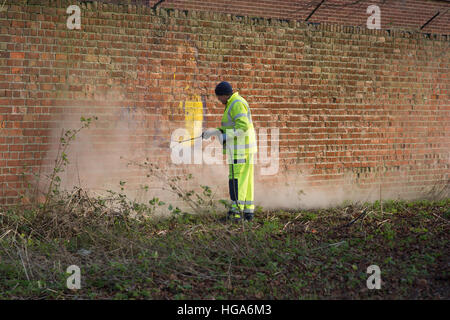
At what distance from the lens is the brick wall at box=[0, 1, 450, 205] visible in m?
7.07

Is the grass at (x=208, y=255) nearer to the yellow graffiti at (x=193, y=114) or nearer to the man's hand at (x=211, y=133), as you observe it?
the man's hand at (x=211, y=133)

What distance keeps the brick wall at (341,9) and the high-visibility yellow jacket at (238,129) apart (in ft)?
14.5

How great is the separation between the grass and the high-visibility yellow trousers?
12.3 inches

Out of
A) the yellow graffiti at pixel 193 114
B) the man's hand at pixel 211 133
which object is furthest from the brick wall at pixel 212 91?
the man's hand at pixel 211 133

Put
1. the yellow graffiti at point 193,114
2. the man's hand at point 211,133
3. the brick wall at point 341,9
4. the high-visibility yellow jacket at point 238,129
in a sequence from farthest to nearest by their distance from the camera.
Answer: the brick wall at point 341,9, the yellow graffiti at point 193,114, the man's hand at point 211,133, the high-visibility yellow jacket at point 238,129

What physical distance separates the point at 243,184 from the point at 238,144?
548 millimetres

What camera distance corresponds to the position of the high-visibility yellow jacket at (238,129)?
7.50 meters

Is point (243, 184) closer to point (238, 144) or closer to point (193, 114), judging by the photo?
point (238, 144)

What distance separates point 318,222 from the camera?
780 centimetres

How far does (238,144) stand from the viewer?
7.57 metres

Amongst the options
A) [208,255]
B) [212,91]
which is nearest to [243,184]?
[212,91]

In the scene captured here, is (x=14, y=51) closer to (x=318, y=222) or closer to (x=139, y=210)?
(x=139, y=210)

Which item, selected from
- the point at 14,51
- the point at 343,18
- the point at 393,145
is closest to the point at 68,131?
the point at 14,51
